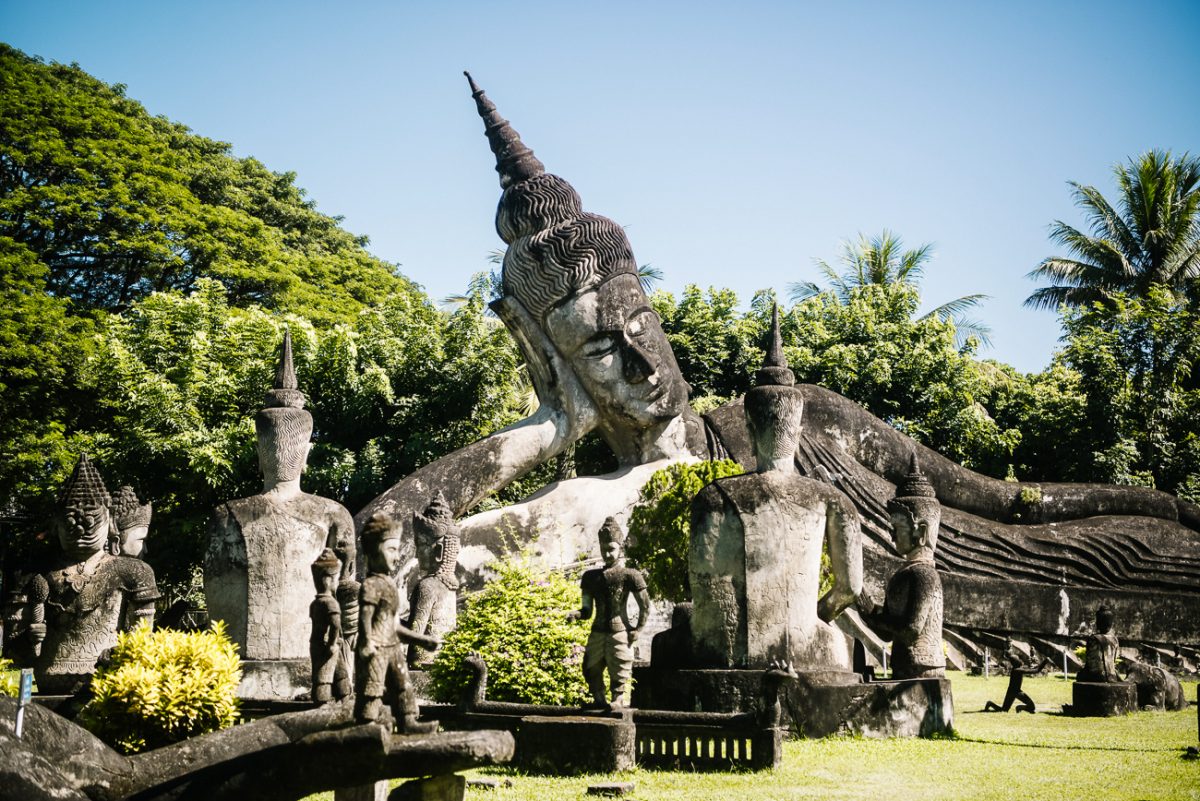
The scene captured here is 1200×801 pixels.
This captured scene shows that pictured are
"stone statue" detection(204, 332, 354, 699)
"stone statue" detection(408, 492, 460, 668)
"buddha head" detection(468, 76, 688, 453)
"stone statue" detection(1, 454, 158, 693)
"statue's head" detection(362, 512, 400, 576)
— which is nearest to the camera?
"statue's head" detection(362, 512, 400, 576)

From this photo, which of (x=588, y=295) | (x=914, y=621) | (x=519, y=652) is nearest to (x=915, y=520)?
(x=914, y=621)

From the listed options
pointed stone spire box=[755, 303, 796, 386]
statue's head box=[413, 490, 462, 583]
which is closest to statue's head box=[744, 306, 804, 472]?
pointed stone spire box=[755, 303, 796, 386]

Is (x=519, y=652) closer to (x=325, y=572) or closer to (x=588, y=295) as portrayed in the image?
(x=325, y=572)

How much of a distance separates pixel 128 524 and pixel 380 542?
7.03 meters

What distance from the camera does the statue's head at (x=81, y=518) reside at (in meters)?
9.50

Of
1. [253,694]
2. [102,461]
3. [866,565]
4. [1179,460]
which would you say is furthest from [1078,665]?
[102,461]

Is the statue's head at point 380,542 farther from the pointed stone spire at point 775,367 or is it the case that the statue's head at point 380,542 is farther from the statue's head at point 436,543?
the pointed stone spire at point 775,367

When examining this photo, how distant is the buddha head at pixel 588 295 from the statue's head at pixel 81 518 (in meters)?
8.53

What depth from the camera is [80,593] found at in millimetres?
9453

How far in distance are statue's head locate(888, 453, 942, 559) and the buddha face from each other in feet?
17.4

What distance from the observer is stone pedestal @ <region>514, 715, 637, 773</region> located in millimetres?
9133

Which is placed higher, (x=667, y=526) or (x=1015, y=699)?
(x=667, y=526)

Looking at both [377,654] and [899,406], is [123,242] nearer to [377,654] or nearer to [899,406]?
[899,406]

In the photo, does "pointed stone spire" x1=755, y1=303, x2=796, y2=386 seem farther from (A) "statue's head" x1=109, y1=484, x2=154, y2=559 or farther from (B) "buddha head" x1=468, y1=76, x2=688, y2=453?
(A) "statue's head" x1=109, y1=484, x2=154, y2=559
